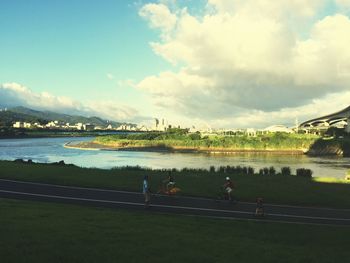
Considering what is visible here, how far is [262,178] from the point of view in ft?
119

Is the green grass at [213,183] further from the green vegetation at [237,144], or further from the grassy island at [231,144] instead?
the green vegetation at [237,144]

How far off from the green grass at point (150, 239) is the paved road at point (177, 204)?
2565 millimetres

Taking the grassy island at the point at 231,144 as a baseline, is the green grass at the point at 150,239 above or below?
below

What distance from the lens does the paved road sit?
23438mm

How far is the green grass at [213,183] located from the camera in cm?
2928

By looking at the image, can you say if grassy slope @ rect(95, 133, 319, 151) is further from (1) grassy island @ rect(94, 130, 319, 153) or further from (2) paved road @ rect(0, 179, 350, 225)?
(2) paved road @ rect(0, 179, 350, 225)

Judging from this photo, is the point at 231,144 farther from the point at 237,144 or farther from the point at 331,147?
the point at 331,147

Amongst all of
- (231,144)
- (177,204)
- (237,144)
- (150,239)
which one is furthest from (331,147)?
(150,239)

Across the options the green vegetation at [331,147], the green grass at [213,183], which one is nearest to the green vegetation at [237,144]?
the green vegetation at [331,147]

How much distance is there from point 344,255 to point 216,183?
18419mm

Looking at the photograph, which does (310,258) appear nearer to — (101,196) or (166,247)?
(166,247)

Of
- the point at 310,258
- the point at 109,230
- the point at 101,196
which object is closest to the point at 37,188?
the point at 101,196

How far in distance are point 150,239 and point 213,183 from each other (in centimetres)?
1901

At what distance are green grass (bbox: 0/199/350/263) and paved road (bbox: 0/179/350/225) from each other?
256 cm
